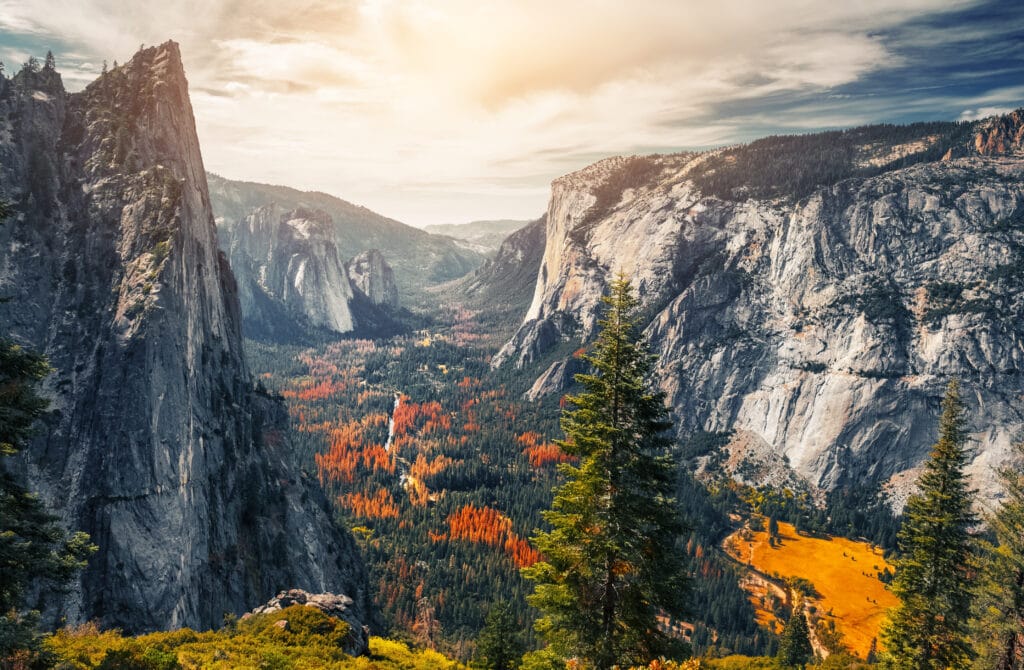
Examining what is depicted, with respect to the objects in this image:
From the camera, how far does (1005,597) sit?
28609mm

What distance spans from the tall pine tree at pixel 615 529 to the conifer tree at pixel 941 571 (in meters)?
22.4

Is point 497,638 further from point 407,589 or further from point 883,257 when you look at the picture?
point 883,257

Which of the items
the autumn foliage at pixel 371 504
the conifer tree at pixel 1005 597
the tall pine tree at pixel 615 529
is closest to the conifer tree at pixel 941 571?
the conifer tree at pixel 1005 597

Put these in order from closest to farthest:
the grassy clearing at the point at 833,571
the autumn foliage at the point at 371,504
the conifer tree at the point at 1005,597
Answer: the conifer tree at the point at 1005,597 → the grassy clearing at the point at 833,571 → the autumn foliage at the point at 371,504

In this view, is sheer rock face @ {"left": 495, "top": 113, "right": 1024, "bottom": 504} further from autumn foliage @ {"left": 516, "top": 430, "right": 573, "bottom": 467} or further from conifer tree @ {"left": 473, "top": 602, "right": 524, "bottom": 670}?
conifer tree @ {"left": 473, "top": 602, "right": 524, "bottom": 670}

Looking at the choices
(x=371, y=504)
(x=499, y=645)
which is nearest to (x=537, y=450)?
(x=371, y=504)

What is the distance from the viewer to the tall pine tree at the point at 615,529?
19.9 meters

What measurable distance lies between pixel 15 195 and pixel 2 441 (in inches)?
2712

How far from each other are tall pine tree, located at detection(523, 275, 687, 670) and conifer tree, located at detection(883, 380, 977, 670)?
22432 millimetres

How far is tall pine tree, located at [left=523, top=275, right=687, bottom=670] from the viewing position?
19891 millimetres

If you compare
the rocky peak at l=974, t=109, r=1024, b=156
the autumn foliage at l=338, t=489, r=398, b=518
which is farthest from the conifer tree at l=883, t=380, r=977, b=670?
the rocky peak at l=974, t=109, r=1024, b=156

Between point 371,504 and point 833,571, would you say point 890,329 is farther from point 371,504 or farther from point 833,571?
point 371,504

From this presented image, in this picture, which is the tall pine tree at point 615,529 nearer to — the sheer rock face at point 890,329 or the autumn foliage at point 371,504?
the autumn foliage at point 371,504

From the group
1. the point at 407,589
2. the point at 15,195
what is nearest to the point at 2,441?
the point at 15,195
